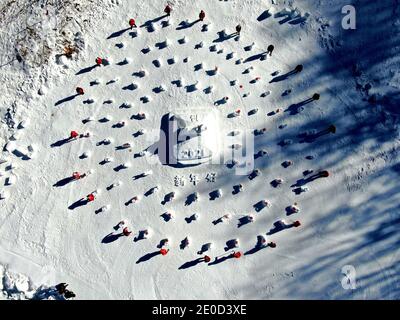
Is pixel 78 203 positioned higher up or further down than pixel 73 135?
further down

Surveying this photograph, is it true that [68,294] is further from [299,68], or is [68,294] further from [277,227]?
[299,68]

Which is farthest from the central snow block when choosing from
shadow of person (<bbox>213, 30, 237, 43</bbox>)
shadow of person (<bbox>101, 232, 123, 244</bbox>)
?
shadow of person (<bbox>101, 232, 123, 244</bbox>)

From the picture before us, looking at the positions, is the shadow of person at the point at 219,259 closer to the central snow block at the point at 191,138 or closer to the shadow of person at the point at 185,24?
the central snow block at the point at 191,138

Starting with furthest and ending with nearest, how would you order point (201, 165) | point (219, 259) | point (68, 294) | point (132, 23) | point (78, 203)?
point (132, 23) < point (78, 203) < point (201, 165) < point (219, 259) < point (68, 294)

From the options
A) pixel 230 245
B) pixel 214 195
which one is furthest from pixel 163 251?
pixel 214 195

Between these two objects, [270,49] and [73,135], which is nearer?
[270,49]

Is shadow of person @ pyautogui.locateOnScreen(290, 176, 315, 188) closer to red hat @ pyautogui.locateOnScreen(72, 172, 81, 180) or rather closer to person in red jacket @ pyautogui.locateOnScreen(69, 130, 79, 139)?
red hat @ pyautogui.locateOnScreen(72, 172, 81, 180)
